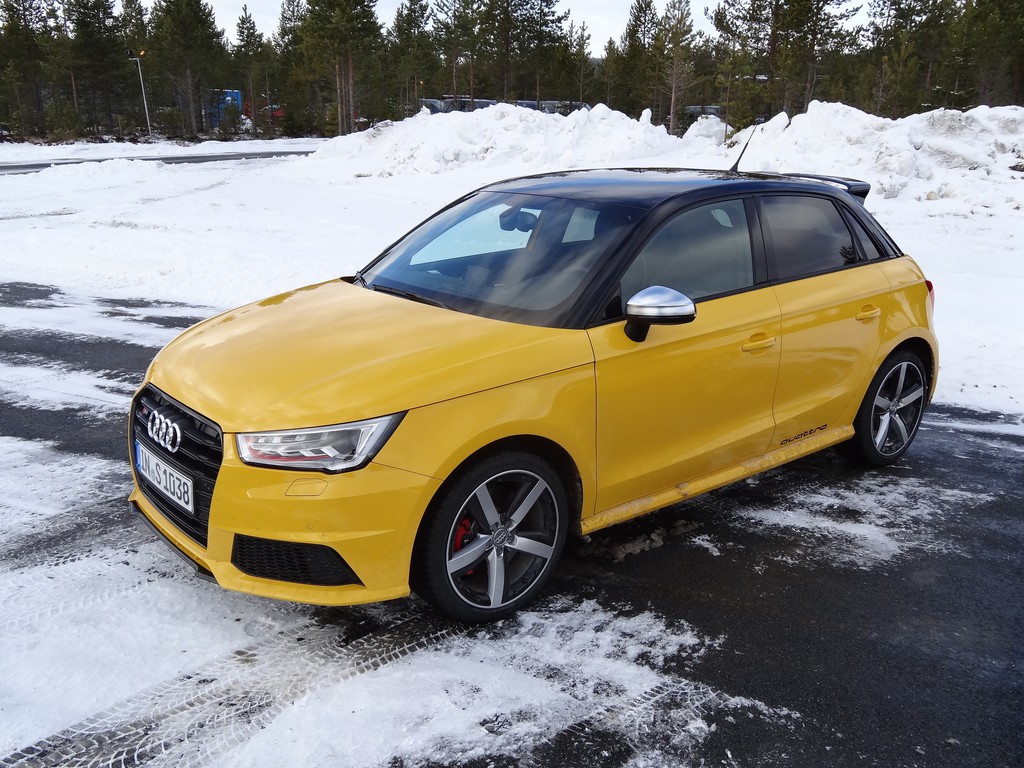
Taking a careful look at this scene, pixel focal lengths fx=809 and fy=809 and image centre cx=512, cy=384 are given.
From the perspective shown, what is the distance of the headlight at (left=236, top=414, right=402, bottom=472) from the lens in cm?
281

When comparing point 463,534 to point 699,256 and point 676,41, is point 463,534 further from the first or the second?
point 676,41

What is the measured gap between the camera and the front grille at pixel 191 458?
9.62ft

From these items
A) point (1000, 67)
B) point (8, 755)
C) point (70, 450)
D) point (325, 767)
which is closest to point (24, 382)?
point (70, 450)

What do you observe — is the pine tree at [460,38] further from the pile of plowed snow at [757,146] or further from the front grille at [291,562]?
the front grille at [291,562]

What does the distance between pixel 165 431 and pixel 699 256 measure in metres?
2.53

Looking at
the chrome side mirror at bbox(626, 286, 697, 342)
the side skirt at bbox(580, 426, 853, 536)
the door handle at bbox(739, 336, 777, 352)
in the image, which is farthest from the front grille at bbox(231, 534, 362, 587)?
the door handle at bbox(739, 336, 777, 352)

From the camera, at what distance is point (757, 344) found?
13.0 ft

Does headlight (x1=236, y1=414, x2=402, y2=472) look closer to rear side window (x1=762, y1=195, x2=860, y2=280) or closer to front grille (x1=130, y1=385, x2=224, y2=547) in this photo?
front grille (x1=130, y1=385, x2=224, y2=547)

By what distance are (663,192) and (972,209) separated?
53.2 ft

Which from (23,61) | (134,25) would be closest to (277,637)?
(23,61)

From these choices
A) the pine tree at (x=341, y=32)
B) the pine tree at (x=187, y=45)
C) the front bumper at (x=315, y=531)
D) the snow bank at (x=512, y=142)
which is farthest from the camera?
the pine tree at (x=187, y=45)

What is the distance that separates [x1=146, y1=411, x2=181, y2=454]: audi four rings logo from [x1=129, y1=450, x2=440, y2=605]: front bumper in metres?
0.35

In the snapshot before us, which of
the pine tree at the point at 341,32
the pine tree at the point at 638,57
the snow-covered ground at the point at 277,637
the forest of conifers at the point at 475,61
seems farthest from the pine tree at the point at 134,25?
the snow-covered ground at the point at 277,637

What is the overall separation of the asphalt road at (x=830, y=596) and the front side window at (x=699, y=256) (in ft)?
4.15
